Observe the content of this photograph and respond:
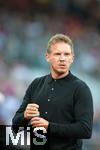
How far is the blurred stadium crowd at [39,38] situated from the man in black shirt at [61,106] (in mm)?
3511

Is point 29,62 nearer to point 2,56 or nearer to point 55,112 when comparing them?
point 2,56

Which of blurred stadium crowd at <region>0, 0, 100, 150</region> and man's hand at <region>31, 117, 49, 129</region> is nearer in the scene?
man's hand at <region>31, 117, 49, 129</region>

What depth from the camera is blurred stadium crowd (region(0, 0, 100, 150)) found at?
19.9 feet

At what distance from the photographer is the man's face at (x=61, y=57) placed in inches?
77.9

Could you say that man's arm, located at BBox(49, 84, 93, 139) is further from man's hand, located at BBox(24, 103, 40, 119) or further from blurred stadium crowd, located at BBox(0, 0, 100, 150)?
blurred stadium crowd, located at BBox(0, 0, 100, 150)

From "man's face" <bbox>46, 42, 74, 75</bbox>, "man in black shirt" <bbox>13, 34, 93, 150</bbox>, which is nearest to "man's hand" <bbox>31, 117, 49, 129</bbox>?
"man in black shirt" <bbox>13, 34, 93, 150</bbox>

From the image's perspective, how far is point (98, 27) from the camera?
23.4ft

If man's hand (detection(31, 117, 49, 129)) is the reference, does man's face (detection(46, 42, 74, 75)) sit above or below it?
above

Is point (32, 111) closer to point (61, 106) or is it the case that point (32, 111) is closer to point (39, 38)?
point (61, 106)

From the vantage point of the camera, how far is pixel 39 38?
6.84 metres

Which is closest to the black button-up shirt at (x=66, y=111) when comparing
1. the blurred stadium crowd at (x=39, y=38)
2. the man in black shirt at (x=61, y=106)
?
the man in black shirt at (x=61, y=106)

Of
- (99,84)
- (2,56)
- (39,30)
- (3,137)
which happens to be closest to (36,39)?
(39,30)

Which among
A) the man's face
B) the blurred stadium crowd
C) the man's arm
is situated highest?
the blurred stadium crowd

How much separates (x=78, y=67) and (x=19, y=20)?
52.5 inches
